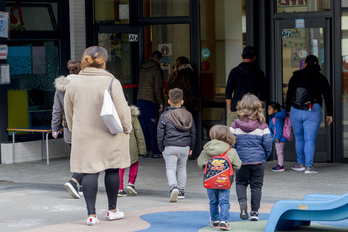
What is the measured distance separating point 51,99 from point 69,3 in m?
1.78

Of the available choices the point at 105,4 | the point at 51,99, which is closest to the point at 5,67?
the point at 51,99

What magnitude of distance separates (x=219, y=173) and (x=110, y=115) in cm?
120

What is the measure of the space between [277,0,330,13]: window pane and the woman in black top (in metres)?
1.33

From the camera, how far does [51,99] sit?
13.3 meters

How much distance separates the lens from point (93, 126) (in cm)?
735

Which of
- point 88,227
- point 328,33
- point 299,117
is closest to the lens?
A: point 88,227

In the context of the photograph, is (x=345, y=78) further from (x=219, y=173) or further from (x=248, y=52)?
(x=219, y=173)

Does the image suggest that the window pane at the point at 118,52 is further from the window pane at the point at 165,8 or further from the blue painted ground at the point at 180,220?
the blue painted ground at the point at 180,220

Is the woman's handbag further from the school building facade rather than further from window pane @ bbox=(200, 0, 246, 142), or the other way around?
window pane @ bbox=(200, 0, 246, 142)

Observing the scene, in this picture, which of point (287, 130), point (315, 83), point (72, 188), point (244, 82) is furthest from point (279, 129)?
point (72, 188)

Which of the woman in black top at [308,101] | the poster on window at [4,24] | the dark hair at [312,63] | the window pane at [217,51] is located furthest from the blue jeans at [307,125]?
the poster on window at [4,24]

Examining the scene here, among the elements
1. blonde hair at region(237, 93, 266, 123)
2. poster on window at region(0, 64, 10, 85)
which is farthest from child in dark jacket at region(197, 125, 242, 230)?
poster on window at region(0, 64, 10, 85)

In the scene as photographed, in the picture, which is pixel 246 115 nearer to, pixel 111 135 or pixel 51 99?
pixel 111 135

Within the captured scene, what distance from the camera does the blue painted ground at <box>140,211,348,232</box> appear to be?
7277 millimetres
